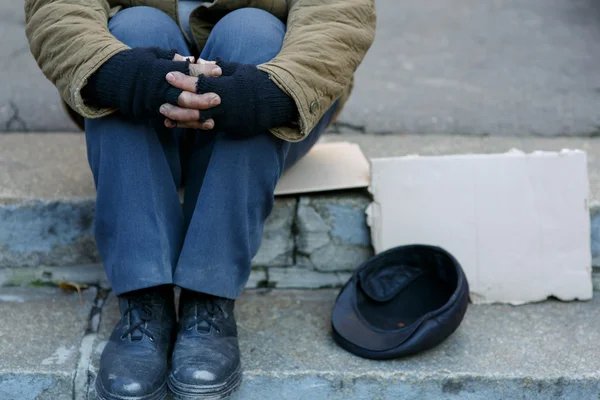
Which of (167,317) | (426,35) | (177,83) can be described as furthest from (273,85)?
(426,35)

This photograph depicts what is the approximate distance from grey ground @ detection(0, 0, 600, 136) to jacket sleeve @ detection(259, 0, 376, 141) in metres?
0.79

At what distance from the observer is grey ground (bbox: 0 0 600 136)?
233 cm

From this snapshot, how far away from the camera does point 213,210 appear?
1.42m

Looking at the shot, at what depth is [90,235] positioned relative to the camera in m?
1.79

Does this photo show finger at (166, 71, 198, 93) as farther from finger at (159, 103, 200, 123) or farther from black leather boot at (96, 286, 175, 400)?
black leather boot at (96, 286, 175, 400)

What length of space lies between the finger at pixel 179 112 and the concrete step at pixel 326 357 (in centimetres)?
50

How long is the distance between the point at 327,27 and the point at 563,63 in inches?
56.6

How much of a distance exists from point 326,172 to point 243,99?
0.53 m

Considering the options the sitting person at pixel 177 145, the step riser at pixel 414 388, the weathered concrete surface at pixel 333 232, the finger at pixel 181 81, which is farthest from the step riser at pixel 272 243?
the finger at pixel 181 81

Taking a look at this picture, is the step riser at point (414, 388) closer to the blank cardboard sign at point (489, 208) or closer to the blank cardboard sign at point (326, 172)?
the blank cardboard sign at point (489, 208)

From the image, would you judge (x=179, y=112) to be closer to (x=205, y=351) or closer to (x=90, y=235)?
(x=205, y=351)

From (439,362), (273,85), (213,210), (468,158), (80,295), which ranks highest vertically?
(273,85)

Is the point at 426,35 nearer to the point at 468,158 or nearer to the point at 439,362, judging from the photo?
the point at 468,158

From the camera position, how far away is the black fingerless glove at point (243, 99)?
4.42 feet
